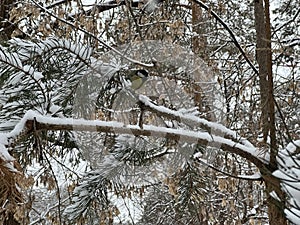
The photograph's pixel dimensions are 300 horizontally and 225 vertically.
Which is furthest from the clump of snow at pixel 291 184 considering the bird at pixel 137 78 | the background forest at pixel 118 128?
the bird at pixel 137 78

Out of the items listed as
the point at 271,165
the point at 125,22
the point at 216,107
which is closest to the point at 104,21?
the point at 125,22

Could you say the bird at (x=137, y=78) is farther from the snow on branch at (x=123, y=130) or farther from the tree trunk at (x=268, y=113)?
the tree trunk at (x=268, y=113)

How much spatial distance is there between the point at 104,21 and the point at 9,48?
1290 mm

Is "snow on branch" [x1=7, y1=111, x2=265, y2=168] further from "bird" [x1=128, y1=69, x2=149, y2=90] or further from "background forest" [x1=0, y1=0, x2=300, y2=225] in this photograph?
"bird" [x1=128, y1=69, x2=149, y2=90]

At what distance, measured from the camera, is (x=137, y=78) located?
1.67 metres

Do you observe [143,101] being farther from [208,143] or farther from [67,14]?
[67,14]

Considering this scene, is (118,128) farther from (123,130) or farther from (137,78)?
(137,78)

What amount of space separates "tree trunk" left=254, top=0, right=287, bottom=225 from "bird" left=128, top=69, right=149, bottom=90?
1.39 feet

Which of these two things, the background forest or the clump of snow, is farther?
the background forest

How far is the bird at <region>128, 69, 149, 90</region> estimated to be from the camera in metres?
1.68

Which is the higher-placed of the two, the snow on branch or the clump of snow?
the snow on branch

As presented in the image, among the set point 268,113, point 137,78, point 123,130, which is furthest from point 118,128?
point 268,113

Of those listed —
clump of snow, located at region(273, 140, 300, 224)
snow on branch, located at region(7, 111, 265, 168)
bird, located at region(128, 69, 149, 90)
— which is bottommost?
clump of snow, located at region(273, 140, 300, 224)

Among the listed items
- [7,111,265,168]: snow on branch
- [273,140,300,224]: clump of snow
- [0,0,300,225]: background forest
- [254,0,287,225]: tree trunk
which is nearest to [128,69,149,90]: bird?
[0,0,300,225]: background forest
